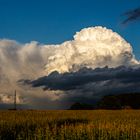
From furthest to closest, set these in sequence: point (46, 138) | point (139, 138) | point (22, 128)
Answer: point (22, 128) → point (139, 138) → point (46, 138)

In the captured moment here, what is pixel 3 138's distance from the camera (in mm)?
23062

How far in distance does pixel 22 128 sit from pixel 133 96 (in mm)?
138945

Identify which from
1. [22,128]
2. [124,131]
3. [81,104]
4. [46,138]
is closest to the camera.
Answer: [46,138]

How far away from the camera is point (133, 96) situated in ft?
537

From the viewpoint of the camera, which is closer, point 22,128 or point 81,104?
point 22,128

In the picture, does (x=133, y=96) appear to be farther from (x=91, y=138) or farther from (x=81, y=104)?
(x=91, y=138)

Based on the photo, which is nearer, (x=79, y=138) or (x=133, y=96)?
(x=79, y=138)

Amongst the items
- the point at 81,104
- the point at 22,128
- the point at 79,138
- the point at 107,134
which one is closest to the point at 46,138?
the point at 79,138

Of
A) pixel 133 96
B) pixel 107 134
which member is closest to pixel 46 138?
pixel 107 134

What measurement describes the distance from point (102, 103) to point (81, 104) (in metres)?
7.27

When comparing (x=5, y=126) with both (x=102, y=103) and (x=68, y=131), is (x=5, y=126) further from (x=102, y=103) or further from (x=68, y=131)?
(x=102, y=103)

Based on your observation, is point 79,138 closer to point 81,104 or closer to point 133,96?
point 81,104

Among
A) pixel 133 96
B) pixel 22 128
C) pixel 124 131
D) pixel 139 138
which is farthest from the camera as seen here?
pixel 133 96

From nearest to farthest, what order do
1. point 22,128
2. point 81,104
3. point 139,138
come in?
1. point 139,138
2. point 22,128
3. point 81,104
